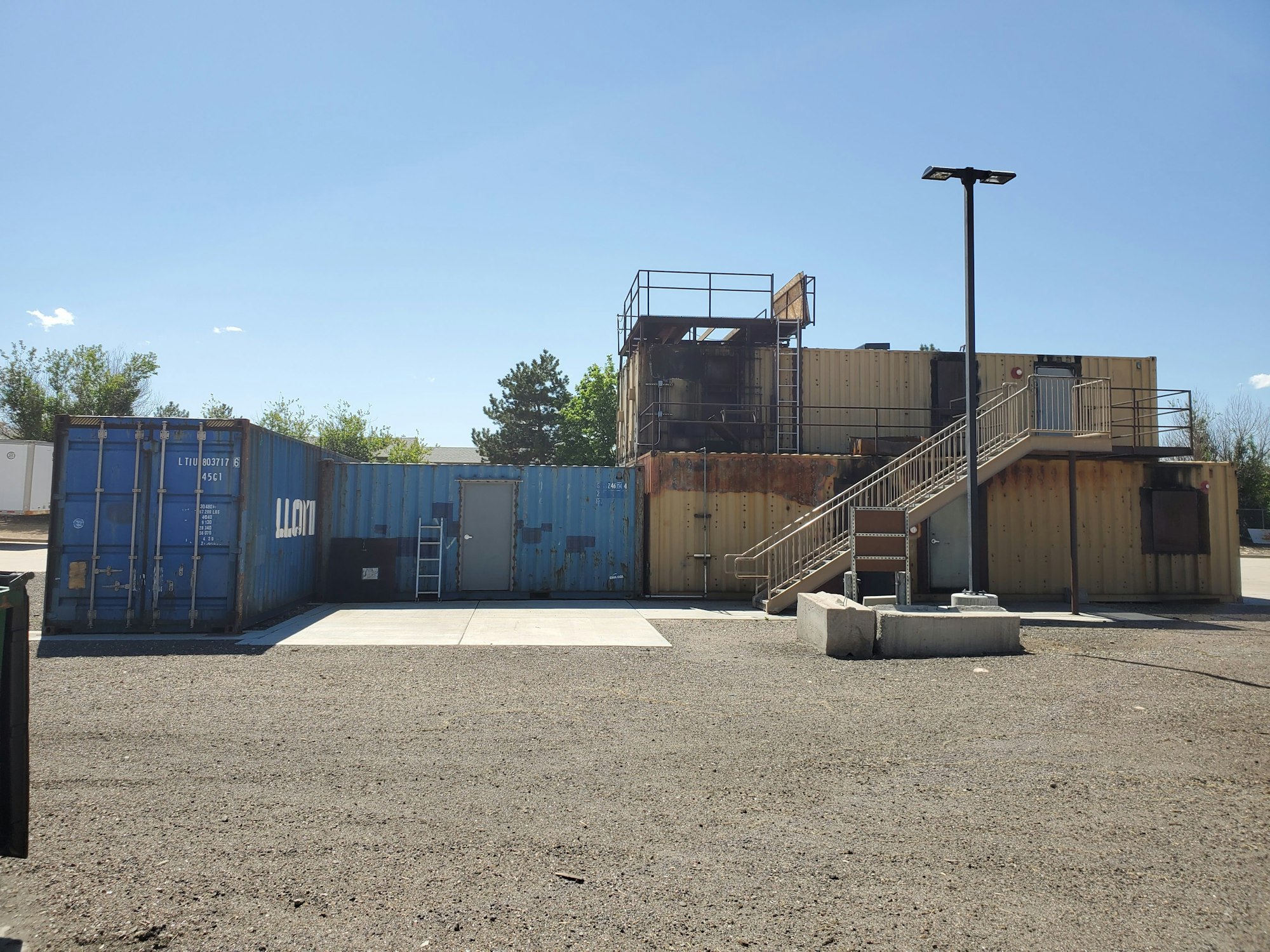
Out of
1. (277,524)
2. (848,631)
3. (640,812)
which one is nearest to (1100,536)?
(848,631)

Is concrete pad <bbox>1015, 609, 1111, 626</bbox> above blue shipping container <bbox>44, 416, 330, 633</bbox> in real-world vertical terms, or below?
below

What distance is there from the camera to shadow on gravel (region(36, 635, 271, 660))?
1051cm

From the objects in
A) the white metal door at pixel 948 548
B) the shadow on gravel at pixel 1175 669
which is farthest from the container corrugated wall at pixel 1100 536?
the shadow on gravel at pixel 1175 669

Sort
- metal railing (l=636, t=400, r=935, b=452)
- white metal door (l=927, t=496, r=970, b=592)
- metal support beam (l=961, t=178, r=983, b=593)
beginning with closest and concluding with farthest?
metal support beam (l=961, t=178, r=983, b=593), white metal door (l=927, t=496, r=970, b=592), metal railing (l=636, t=400, r=935, b=452)

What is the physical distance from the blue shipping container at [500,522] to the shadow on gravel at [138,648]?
5478 mm

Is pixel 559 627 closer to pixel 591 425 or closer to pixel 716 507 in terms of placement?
pixel 716 507

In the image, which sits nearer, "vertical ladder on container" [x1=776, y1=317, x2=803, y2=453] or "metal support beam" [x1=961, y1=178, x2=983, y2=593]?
"metal support beam" [x1=961, y1=178, x2=983, y2=593]

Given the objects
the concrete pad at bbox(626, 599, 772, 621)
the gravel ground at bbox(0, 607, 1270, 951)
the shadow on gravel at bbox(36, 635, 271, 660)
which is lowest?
the gravel ground at bbox(0, 607, 1270, 951)

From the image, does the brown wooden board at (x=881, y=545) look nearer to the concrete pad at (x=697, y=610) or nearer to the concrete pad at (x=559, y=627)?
the concrete pad at (x=697, y=610)

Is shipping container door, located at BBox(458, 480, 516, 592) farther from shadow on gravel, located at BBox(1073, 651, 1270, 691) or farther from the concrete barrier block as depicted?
shadow on gravel, located at BBox(1073, 651, 1270, 691)

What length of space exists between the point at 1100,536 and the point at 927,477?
4.91 metres

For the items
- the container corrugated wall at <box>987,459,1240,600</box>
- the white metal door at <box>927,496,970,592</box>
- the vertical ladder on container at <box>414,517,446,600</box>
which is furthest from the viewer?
the container corrugated wall at <box>987,459,1240,600</box>

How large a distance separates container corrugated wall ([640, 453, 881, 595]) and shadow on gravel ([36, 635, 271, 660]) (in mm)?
8389

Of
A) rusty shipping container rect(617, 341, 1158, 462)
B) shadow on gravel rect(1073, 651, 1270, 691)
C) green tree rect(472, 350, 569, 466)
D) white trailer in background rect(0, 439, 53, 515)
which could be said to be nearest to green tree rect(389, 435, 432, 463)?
green tree rect(472, 350, 569, 466)
